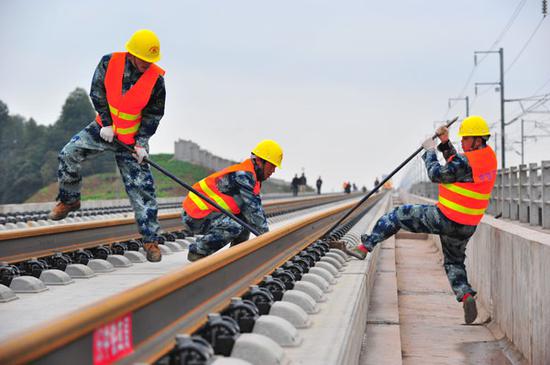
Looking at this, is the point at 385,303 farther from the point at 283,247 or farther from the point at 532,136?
the point at 532,136

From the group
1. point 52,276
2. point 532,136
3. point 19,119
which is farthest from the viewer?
point 19,119

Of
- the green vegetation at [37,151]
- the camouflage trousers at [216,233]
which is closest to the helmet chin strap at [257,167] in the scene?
the camouflage trousers at [216,233]

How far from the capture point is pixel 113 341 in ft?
9.92

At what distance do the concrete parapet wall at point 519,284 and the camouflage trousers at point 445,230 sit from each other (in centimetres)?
30

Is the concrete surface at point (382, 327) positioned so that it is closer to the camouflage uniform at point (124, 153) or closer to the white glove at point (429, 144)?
the white glove at point (429, 144)

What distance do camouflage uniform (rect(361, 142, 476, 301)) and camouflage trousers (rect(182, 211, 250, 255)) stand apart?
→ 1.46 meters

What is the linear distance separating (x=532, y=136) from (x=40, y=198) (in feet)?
129

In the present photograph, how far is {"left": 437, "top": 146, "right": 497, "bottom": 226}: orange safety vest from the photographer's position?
7785 mm

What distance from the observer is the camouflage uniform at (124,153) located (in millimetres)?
7645

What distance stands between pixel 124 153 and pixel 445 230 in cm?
298

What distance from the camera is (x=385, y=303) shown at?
8.37 metres

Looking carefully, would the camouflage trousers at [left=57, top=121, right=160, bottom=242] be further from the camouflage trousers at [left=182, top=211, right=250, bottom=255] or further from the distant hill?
the distant hill

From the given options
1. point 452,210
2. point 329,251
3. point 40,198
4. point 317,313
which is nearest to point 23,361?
point 317,313

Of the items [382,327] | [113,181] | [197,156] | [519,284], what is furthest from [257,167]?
[197,156]
